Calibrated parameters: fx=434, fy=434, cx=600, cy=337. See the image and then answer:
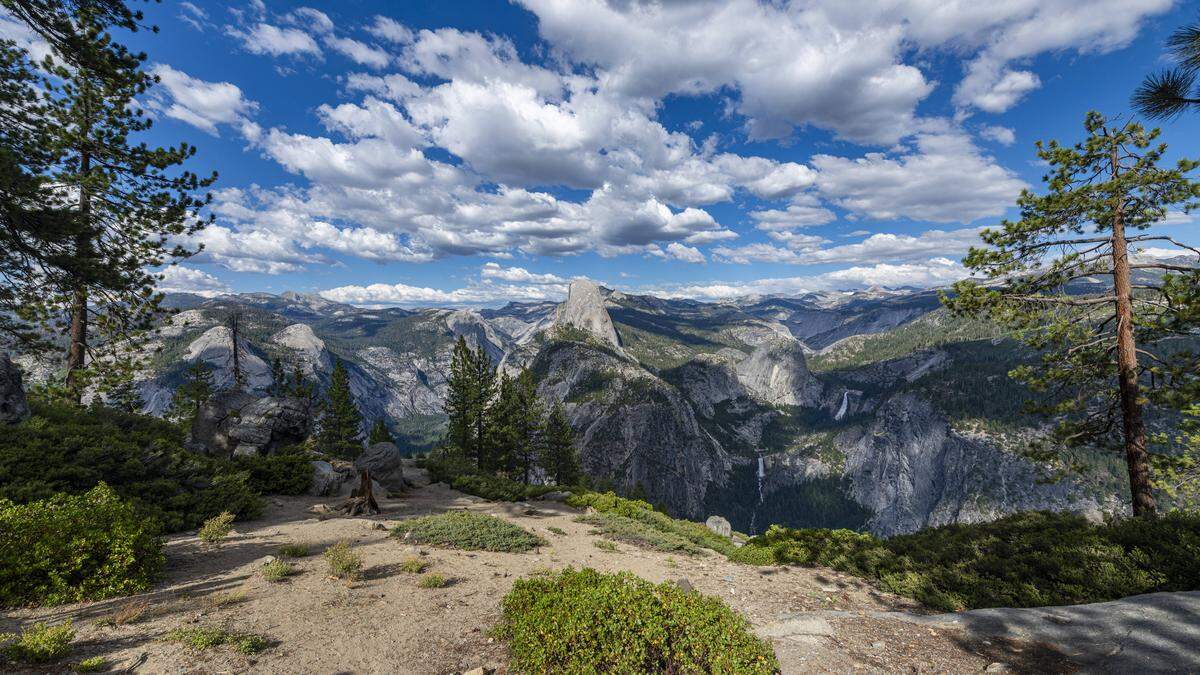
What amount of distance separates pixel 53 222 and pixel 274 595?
13.1 metres

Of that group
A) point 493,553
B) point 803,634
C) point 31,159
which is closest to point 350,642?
point 493,553

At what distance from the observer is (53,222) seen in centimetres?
1279

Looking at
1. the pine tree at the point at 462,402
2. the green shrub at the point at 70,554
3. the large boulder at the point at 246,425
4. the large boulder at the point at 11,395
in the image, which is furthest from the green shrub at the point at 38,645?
the pine tree at the point at 462,402

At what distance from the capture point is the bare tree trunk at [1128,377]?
13094mm

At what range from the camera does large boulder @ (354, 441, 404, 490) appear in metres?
26.5

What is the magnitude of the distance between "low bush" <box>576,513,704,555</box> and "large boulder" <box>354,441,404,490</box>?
12139 mm

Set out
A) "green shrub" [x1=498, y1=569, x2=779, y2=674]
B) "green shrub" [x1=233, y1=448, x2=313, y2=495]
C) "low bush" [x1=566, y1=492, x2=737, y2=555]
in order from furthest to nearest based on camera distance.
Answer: "green shrub" [x1=233, y1=448, x2=313, y2=495] → "low bush" [x1=566, y1=492, x2=737, y2=555] → "green shrub" [x1=498, y1=569, x2=779, y2=674]

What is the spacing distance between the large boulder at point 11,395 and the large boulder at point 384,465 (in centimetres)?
1368

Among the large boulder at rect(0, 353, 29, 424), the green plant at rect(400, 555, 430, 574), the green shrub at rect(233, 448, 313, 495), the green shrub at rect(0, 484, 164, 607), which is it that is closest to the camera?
the green shrub at rect(0, 484, 164, 607)

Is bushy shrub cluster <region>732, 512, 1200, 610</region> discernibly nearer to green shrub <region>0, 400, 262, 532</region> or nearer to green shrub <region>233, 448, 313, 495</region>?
green shrub <region>0, 400, 262, 532</region>

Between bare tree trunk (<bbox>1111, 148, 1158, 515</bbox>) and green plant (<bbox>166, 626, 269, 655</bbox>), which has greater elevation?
bare tree trunk (<bbox>1111, 148, 1158, 515</bbox>)

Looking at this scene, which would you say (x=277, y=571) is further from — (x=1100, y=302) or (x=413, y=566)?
(x=1100, y=302)

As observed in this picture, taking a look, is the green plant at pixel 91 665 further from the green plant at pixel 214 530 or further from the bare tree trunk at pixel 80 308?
the bare tree trunk at pixel 80 308

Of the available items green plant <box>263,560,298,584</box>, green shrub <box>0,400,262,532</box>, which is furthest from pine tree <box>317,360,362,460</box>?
green plant <box>263,560,298,584</box>
